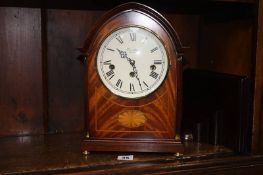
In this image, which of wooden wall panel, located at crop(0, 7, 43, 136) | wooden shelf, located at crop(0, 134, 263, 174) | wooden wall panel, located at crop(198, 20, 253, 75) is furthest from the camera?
wooden wall panel, located at crop(0, 7, 43, 136)

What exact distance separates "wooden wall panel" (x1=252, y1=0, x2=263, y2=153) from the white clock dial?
0.25 meters

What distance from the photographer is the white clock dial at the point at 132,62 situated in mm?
890

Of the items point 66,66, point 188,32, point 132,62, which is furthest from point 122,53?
point 188,32

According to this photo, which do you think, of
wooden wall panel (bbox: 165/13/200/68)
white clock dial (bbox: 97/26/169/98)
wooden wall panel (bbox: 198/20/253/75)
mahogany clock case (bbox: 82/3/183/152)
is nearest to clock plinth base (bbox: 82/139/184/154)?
Answer: mahogany clock case (bbox: 82/3/183/152)

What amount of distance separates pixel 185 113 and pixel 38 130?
51cm

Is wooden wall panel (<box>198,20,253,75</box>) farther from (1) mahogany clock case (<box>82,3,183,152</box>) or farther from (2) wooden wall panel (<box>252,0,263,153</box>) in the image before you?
(1) mahogany clock case (<box>82,3,183,152</box>)

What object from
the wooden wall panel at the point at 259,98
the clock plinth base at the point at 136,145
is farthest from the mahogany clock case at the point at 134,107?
the wooden wall panel at the point at 259,98

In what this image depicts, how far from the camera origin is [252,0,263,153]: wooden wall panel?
91 cm

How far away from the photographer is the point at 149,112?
0.92 m

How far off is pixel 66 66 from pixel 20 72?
6.0 inches

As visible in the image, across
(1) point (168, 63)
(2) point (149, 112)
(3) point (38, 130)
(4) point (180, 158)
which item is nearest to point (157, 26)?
(1) point (168, 63)

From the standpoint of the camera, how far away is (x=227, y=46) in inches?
43.3

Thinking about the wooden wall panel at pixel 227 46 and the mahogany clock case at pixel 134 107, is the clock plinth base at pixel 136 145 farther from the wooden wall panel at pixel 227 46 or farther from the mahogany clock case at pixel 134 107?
the wooden wall panel at pixel 227 46

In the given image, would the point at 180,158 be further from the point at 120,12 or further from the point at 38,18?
the point at 38,18
